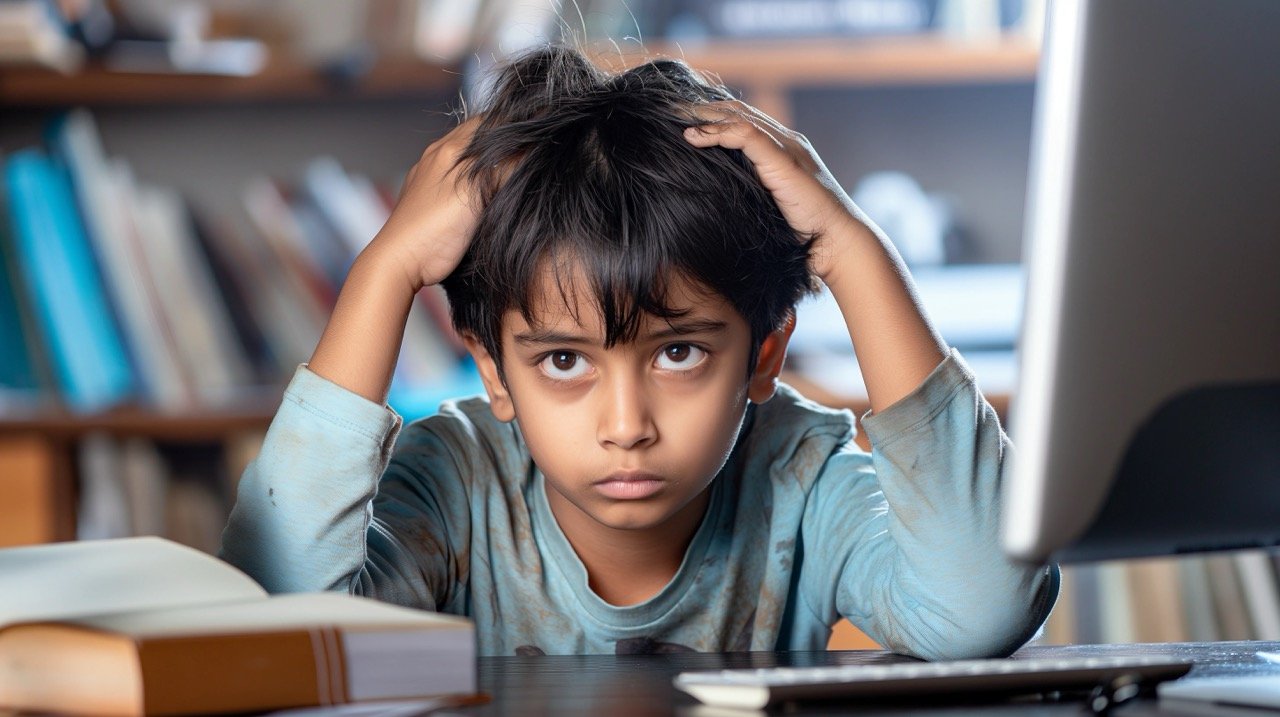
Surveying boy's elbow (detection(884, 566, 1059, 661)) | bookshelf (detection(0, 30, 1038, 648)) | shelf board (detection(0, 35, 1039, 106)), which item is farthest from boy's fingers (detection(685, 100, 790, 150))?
shelf board (detection(0, 35, 1039, 106))

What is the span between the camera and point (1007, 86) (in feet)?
7.18

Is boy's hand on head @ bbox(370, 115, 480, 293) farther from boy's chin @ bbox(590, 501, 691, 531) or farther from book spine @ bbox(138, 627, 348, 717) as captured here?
book spine @ bbox(138, 627, 348, 717)

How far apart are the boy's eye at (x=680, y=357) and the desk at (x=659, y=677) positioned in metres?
0.20

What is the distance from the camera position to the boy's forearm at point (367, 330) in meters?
0.92

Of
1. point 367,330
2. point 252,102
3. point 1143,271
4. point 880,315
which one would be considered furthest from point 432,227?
point 252,102

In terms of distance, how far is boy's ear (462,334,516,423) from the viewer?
3.44ft

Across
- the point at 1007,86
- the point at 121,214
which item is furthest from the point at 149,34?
the point at 1007,86

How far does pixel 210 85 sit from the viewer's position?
194 cm

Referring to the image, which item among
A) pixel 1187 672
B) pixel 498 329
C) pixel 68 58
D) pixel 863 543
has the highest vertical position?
pixel 68 58

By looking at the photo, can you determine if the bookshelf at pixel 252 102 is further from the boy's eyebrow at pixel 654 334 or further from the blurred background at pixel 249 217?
the boy's eyebrow at pixel 654 334

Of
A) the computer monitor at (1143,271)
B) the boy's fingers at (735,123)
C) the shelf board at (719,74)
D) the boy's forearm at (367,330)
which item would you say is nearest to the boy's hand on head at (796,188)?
the boy's fingers at (735,123)

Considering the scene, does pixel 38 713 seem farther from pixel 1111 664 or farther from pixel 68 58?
pixel 68 58

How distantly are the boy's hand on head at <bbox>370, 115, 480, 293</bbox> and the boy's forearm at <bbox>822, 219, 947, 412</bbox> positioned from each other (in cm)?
26

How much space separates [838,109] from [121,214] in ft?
3.70
